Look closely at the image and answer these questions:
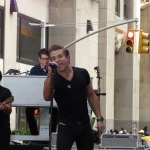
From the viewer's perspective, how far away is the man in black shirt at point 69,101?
8586 millimetres

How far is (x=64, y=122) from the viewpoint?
8648mm

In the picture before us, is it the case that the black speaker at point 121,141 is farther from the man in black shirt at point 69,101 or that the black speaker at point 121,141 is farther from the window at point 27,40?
the window at point 27,40

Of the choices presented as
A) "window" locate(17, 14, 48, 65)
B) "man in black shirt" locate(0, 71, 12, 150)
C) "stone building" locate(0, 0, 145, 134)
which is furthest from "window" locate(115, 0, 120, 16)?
"man in black shirt" locate(0, 71, 12, 150)

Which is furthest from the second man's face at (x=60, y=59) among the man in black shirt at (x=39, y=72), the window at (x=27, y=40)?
the window at (x=27, y=40)

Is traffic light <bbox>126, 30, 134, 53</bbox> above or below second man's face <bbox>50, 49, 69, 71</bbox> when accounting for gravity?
above

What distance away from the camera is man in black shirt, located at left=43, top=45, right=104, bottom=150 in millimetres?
8586

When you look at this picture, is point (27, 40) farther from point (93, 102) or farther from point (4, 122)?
point (93, 102)

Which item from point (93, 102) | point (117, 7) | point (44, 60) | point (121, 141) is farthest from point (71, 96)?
point (117, 7)

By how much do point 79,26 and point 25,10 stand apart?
4.80 meters

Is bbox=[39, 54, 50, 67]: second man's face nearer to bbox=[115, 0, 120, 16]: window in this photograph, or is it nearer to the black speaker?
the black speaker

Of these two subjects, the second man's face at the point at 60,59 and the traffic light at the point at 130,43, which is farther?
the traffic light at the point at 130,43

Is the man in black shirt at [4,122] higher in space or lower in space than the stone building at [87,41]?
lower

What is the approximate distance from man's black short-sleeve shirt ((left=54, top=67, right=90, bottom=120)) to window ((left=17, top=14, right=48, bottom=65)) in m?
25.1

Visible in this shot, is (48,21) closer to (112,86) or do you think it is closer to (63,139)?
(112,86)
